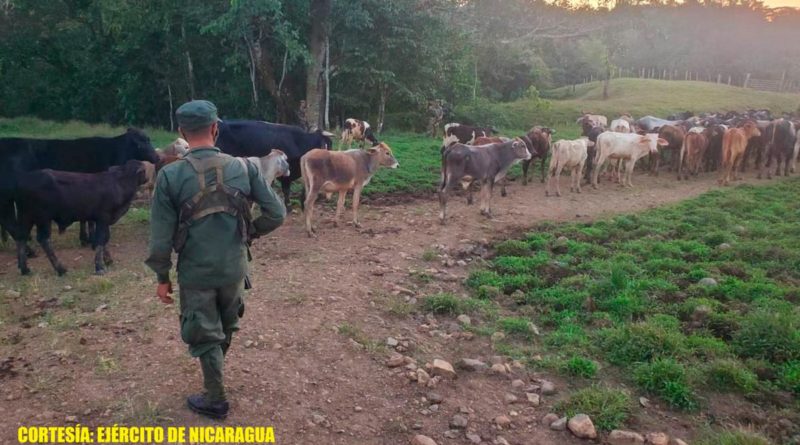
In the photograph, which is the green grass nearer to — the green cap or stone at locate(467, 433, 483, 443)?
stone at locate(467, 433, 483, 443)

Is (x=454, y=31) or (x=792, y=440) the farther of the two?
(x=454, y=31)

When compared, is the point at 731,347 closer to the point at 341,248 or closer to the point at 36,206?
the point at 341,248

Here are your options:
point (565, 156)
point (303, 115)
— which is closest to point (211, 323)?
point (565, 156)

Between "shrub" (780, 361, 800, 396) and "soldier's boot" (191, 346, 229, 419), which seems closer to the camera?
"soldier's boot" (191, 346, 229, 419)

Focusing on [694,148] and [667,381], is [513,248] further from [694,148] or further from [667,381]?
[694,148]

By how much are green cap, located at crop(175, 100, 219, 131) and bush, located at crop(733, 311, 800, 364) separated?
540cm

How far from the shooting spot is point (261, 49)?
1902 cm

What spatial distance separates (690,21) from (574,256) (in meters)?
65.7

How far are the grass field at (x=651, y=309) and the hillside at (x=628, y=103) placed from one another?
18105 mm

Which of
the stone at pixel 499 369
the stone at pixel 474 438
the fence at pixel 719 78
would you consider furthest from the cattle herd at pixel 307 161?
the fence at pixel 719 78

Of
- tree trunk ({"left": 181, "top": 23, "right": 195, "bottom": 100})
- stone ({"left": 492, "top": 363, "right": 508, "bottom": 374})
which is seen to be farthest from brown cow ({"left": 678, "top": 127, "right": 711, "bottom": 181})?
tree trunk ({"left": 181, "top": 23, "right": 195, "bottom": 100})

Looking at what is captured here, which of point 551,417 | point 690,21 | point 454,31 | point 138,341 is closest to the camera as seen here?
point 551,417

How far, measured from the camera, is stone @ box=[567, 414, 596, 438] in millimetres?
4402

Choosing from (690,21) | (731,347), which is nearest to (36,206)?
(731,347)
